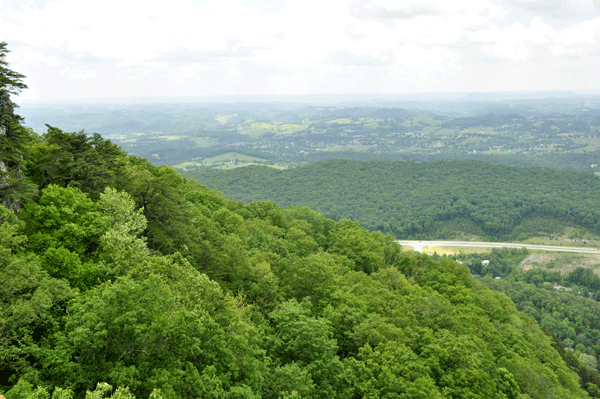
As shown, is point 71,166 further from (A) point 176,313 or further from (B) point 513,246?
(B) point 513,246

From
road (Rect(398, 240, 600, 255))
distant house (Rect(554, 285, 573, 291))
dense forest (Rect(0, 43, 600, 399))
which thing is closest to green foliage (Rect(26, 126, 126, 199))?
dense forest (Rect(0, 43, 600, 399))

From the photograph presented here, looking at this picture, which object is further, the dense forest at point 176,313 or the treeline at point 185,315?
the treeline at point 185,315

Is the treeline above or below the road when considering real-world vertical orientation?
above

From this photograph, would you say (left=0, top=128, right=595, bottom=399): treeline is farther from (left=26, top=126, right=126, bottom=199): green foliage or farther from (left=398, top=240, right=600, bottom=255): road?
(left=398, top=240, right=600, bottom=255): road

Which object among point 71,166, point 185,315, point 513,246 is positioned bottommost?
point 513,246

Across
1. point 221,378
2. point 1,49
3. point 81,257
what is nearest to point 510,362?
point 221,378

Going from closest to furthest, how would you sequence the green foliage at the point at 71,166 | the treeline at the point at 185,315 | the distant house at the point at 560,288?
1. the treeline at the point at 185,315
2. the green foliage at the point at 71,166
3. the distant house at the point at 560,288

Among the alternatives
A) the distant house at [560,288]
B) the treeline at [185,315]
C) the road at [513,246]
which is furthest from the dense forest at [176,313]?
the road at [513,246]

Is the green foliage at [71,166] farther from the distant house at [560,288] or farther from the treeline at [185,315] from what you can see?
the distant house at [560,288]

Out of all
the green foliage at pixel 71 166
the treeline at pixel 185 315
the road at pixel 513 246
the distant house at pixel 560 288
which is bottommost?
the distant house at pixel 560 288

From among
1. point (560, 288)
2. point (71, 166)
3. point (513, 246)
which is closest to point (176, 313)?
point (71, 166)
